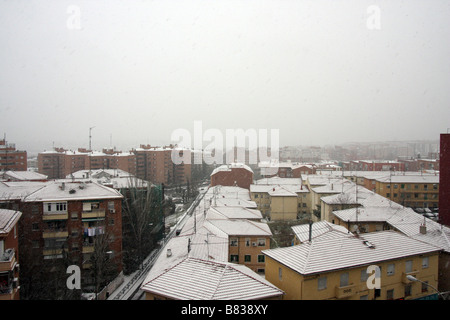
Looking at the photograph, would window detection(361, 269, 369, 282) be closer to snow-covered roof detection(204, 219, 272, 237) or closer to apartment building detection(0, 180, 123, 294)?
snow-covered roof detection(204, 219, 272, 237)

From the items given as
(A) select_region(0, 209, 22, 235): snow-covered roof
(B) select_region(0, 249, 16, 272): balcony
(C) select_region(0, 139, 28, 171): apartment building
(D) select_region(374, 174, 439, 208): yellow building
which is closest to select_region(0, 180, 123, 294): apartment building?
(A) select_region(0, 209, 22, 235): snow-covered roof

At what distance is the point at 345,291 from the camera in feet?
18.3

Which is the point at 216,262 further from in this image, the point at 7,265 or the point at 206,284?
the point at 7,265

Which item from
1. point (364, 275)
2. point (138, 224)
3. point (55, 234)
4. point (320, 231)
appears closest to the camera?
point (364, 275)

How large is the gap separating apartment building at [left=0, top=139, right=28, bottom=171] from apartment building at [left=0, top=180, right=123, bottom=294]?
1976 cm

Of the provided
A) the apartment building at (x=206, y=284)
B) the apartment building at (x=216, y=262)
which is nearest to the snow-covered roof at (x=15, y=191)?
the apartment building at (x=216, y=262)

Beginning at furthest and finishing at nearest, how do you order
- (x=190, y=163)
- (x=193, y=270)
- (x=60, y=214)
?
(x=190, y=163)
(x=60, y=214)
(x=193, y=270)

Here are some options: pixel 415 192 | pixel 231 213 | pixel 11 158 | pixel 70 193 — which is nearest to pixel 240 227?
pixel 231 213

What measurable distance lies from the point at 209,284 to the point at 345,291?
8.31ft

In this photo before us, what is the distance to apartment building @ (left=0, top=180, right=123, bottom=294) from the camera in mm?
9547
